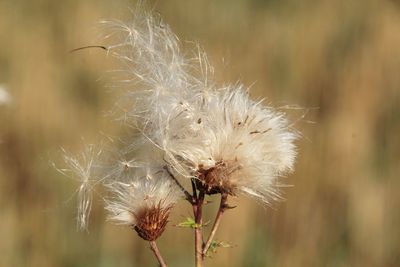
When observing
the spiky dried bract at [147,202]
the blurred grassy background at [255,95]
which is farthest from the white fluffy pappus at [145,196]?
the blurred grassy background at [255,95]

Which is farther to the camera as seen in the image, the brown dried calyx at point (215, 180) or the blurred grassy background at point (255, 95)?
the blurred grassy background at point (255, 95)

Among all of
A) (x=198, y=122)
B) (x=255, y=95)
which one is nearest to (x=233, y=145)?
(x=198, y=122)

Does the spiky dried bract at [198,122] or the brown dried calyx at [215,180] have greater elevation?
the spiky dried bract at [198,122]

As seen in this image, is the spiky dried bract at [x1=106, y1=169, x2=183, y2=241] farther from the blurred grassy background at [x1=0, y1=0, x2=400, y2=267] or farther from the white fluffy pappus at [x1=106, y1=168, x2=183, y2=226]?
the blurred grassy background at [x1=0, y1=0, x2=400, y2=267]

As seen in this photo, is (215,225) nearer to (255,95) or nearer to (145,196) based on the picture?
(145,196)

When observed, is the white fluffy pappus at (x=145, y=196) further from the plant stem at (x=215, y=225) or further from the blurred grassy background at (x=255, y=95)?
the blurred grassy background at (x=255, y=95)

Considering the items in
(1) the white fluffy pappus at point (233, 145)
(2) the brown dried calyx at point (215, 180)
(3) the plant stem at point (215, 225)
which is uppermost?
(1) the white fluffy pappus at point (233, 145)

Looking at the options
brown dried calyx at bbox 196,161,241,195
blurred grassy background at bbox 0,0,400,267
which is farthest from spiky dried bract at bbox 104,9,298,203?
blurred grassy background at bbox 0,0,400,267

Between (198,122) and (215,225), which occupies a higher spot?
(198,122)
